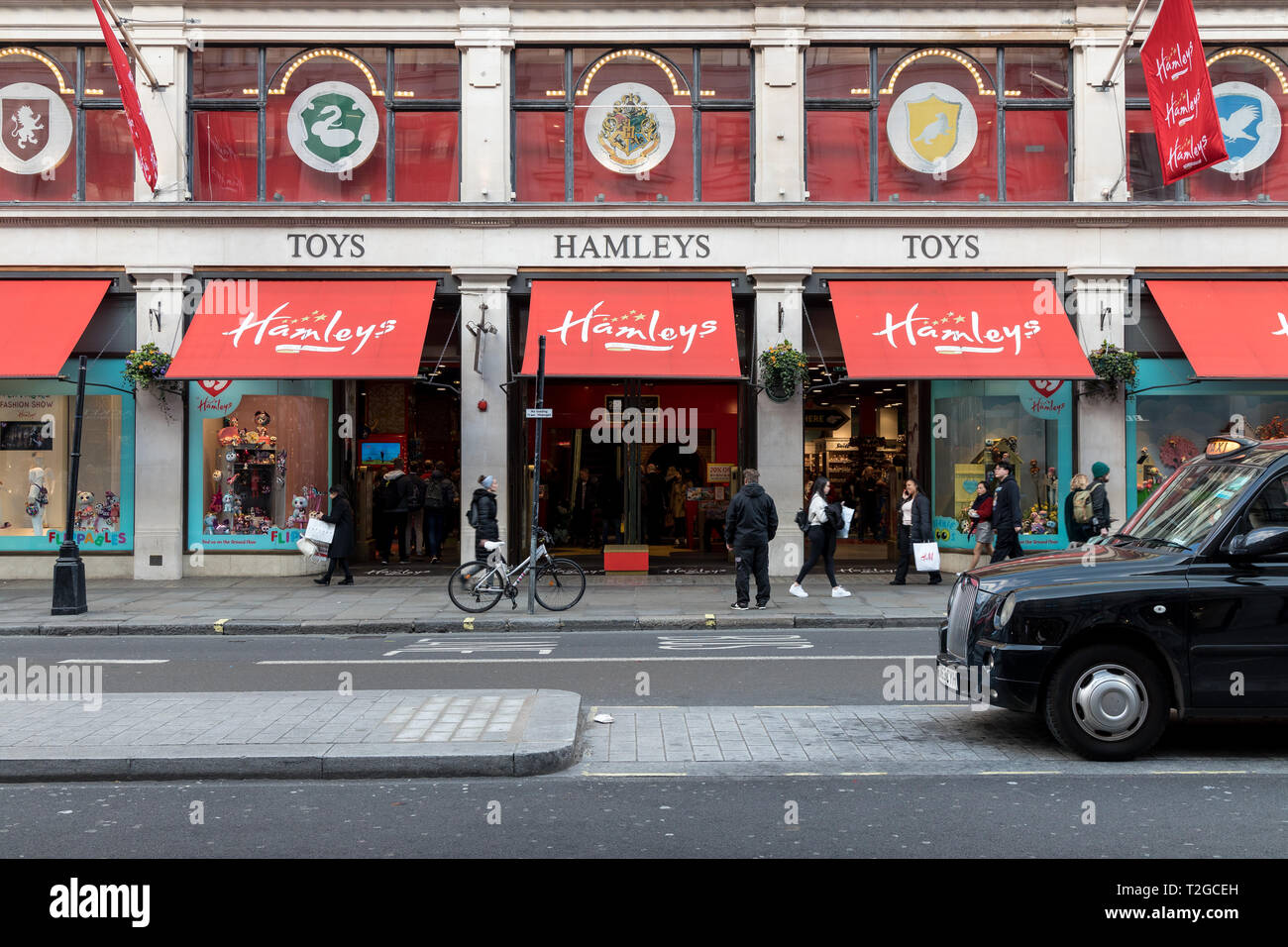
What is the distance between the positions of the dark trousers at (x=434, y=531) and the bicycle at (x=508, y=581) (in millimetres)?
6134

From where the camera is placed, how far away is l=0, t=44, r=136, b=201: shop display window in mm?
19109

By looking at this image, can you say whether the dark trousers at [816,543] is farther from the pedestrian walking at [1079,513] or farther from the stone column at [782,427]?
the pedestrian walking at [1079,513]

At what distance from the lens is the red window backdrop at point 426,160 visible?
19.4 metres

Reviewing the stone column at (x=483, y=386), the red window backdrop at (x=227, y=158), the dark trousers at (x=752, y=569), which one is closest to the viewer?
the dark trousers at (x=752, y=569)

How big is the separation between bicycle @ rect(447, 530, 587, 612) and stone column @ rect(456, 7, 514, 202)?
23.5 feet

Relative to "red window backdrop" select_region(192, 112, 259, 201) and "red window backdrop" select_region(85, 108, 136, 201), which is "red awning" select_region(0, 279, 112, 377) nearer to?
"red window backdrop" select_region(85, 108, 136, 201)

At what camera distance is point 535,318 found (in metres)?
18.4

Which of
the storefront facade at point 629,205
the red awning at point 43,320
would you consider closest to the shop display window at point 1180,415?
the storefront facade at point 629,205

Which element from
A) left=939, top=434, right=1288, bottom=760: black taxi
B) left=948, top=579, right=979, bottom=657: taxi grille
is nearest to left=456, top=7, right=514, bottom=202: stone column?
left=948, top=579, right=979, bottom=657: taxi grille

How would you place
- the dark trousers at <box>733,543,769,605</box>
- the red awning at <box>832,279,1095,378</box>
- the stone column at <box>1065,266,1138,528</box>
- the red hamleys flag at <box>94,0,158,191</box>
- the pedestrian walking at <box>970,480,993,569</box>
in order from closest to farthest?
the dark trousers at <box>733,543,769,605</box> → the red hamleys flag at <box>94,0,158,191</box> → the pedestrian walking at <box>970,480,993,569</box> → the red awning at <box>832,279,1095,378</box> → the stone column at <box>1065,266,1138,528</box>

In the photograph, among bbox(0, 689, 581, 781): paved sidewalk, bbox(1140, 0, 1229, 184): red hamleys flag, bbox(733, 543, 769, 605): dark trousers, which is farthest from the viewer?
bbox(1140, 0, 1229, 184): red hamleys flag

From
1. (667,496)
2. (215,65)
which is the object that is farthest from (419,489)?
(215,65)

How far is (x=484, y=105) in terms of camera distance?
753 inches
